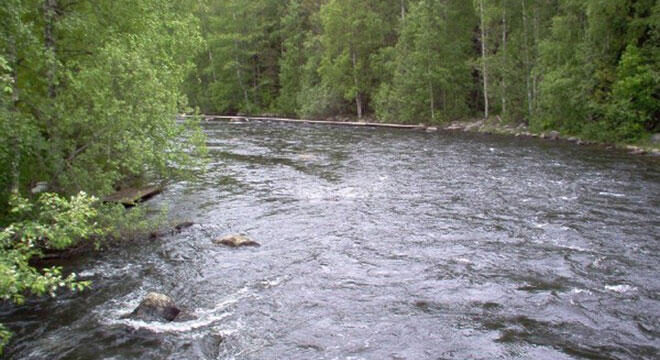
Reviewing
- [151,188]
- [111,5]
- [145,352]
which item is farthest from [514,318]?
[151,188]

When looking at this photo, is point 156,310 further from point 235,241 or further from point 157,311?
point 235,241

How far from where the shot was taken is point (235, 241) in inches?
547

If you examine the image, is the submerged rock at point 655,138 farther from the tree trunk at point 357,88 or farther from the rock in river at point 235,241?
the tree trunk at point 357,88

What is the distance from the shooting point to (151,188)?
19844 millimetres

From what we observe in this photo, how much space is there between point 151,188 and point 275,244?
808 cm

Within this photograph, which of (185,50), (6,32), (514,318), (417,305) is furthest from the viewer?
(185,50)

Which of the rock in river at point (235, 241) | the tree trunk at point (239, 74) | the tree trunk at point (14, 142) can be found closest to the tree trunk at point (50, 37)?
the tree trunk at point (14, 142)

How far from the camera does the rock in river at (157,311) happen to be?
9.42m

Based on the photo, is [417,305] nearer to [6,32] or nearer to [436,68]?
[6,32]

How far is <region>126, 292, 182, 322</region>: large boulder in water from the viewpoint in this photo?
371 inches

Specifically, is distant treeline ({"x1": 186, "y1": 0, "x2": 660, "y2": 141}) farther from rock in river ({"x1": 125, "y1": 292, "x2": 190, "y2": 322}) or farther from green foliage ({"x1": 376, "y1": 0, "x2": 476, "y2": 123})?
rock in river ({"x1": 125, "y1": 292, "x2": 190, "y2": 322})

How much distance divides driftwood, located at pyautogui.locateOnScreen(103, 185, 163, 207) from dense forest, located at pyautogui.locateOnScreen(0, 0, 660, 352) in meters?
0.53

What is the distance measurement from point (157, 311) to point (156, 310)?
1.2 inches

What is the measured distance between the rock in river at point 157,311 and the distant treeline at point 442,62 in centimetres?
2005
